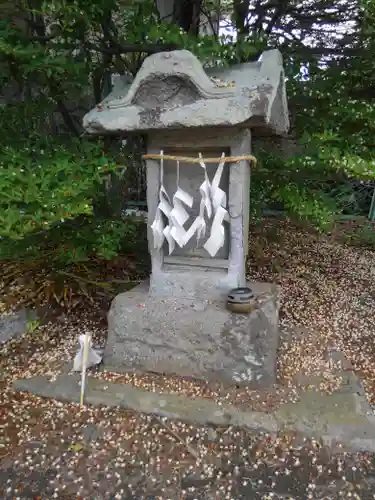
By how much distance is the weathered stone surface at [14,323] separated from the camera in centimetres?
288

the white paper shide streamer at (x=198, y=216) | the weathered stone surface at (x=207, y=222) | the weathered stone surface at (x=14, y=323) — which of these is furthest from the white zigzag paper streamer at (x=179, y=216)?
the weathered stone surface at (x=14, y=323)

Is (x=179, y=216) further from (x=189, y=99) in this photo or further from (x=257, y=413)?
(x=257, y=413)

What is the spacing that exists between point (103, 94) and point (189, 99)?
1.76 meters

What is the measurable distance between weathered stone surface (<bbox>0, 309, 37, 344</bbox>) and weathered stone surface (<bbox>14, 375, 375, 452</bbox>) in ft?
2.52

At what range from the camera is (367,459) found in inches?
68.5

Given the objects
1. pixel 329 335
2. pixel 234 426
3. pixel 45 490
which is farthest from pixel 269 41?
pixel 45 490

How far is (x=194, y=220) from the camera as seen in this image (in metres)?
2.32

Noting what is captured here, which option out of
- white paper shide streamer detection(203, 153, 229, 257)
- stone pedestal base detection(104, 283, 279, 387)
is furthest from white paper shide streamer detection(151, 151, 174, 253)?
stone pedestal base detection(104, 283, 279, 387)

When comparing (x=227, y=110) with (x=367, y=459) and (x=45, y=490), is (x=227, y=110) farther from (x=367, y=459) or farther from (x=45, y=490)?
(x=45, y=490)

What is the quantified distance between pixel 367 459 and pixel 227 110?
1.77 metres

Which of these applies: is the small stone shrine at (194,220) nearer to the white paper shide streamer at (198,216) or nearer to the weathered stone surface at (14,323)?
the white paper shide streamer at (198,216)

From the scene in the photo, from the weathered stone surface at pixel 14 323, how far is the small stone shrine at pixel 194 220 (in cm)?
97

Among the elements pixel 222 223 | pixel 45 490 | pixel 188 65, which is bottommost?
pixel 45 490

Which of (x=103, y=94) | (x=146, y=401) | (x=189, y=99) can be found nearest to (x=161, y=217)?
(x=189, y=99)
